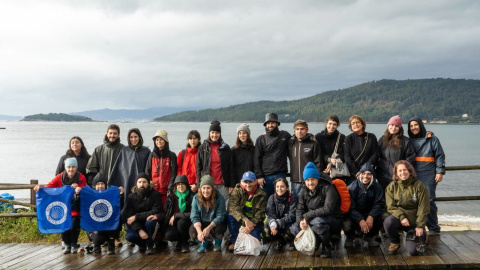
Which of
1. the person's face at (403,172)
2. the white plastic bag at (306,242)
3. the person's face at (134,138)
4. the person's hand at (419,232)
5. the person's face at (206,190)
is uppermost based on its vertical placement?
the person's face at (134,138)

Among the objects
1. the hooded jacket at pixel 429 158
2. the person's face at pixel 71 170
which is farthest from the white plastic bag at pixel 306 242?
the person's face at pixel 71 170

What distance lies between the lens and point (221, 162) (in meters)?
6.58

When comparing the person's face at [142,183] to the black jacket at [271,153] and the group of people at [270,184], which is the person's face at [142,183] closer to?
the group of people at [270,184]

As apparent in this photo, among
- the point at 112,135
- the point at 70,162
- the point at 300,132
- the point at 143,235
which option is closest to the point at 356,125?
the point at 300,132

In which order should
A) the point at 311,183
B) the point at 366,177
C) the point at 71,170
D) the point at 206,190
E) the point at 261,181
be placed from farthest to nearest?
1. the point at 261,181
2. the point at 71,170
3. the point at 206,190
4. the point at 366,177
5. the point at 311,183

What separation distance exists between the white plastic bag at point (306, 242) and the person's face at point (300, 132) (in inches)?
61.4

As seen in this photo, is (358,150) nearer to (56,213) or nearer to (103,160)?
(103,160)

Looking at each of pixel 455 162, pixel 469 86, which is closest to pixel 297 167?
pixel 455 162

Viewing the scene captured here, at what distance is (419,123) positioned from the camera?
251 inches

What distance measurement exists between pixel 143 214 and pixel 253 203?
1.71 m

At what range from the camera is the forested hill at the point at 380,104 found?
465 feet

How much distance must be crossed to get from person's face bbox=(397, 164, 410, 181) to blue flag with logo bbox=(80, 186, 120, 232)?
4.33 meters

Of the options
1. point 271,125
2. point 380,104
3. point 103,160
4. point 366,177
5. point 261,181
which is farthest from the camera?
point 380,104

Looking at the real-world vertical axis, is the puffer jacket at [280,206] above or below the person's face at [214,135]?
below
